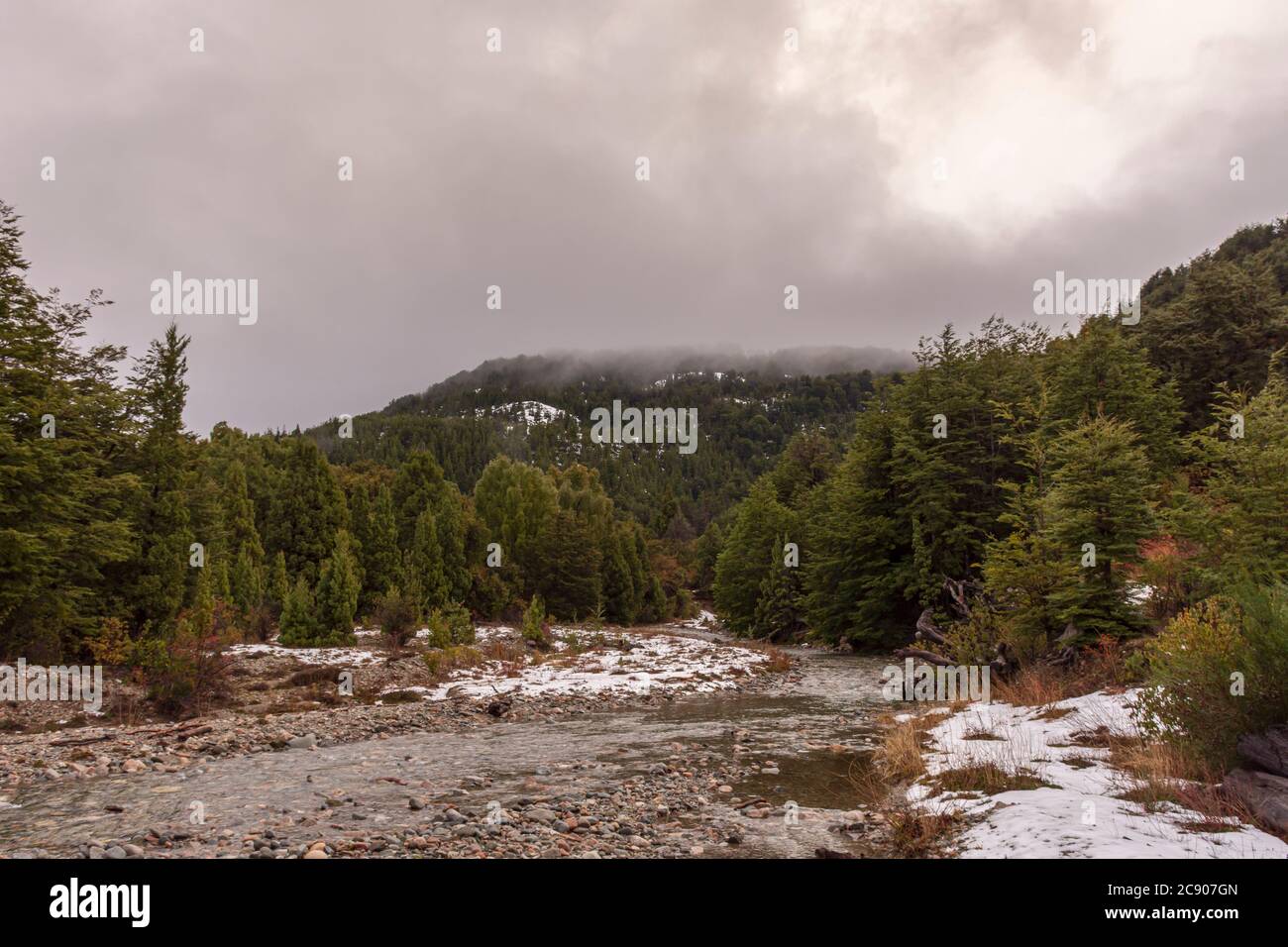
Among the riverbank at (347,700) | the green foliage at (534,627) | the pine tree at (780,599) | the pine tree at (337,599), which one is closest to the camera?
the riverbank at (347,700)

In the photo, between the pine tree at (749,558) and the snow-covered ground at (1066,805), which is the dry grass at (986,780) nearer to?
the snow-covered ground at (1066,805)

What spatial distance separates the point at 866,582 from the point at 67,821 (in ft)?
→ 116

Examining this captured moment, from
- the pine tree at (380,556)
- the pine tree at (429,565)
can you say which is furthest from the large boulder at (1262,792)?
the pine tree at (380,556)

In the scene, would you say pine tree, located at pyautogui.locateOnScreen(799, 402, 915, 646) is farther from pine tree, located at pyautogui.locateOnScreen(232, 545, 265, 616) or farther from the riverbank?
pine tree, located at pyautogui.locateOnScreen(232, 545, 265, 616)

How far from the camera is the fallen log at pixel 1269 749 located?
7145 mm

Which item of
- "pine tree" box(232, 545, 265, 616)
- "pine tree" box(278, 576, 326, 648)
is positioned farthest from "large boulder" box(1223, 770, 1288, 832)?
"pine tree" box(232, 545, 265, 616)

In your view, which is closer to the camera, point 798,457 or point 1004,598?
point 1004,598

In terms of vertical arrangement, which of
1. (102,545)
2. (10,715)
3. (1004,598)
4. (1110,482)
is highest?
(1110,482)

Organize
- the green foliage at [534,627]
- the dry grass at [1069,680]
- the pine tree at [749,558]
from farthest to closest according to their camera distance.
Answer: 1. the pine tree at [749,558]
2. the green foliage at [534,627]
3. the dry grass at [1069,680]

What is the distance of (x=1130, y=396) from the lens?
1320 inches

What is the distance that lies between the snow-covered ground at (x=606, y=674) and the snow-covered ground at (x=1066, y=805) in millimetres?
12606

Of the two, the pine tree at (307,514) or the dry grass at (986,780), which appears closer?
the dry grass at (986,780)
